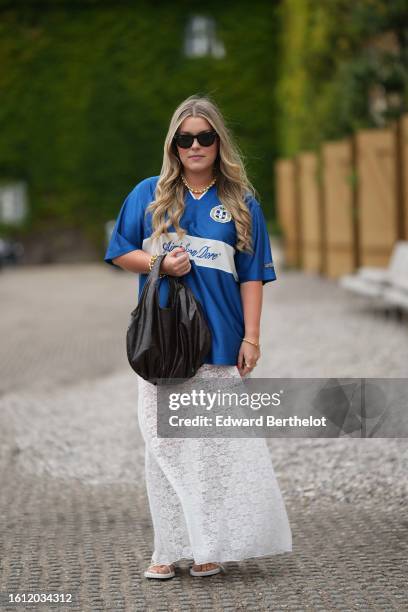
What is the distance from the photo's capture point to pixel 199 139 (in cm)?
444

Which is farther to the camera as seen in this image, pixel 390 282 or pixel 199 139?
pixel 390 282

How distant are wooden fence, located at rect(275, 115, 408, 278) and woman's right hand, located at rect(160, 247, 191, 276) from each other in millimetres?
12668

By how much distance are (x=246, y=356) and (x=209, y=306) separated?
218 mm

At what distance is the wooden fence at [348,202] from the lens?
705 inches

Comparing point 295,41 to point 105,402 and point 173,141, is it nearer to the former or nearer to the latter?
point 105,402

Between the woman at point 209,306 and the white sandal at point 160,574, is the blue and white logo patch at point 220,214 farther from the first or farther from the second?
the white sandal at point 160,574

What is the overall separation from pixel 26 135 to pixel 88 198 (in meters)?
2.65

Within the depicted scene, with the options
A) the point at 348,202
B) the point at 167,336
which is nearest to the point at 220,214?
the point at 167,336

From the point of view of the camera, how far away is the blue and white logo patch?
4426 mm

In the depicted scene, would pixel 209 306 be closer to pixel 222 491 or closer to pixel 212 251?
pixel 212 251

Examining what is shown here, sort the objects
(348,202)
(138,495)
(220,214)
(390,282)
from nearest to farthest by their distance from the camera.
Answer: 1. (220,214)
2. (138,495)
3. (390,282)
4. (348,202)

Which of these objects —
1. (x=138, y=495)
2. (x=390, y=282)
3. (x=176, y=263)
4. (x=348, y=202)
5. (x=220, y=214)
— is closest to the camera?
(x=176, y=263)

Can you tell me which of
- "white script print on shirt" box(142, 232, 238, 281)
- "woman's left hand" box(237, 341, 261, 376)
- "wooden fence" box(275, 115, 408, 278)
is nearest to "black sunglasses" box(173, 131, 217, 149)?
"white script print on shirt" box(142, 232, 238, 281)

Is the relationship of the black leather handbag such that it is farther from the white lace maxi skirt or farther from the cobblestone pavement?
the cobblestone pavement
